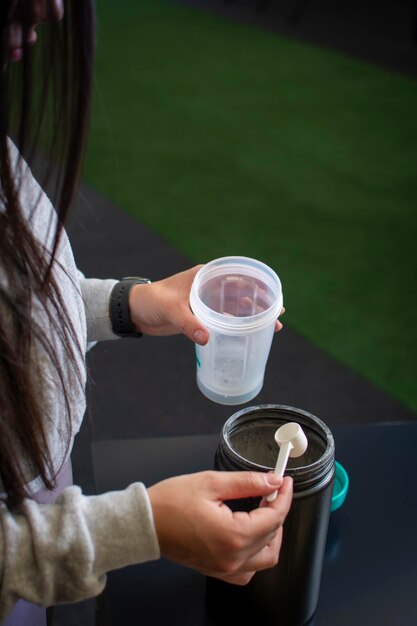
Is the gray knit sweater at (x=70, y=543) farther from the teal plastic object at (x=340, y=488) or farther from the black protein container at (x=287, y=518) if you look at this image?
the teal plastic object at (x=340, y=488)

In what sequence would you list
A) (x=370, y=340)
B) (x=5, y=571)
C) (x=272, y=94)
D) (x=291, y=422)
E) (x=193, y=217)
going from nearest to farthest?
(x=5, y=571) < (x=291, y=422) < (x=370, y=340) < (x=193, y=217) < (x=272, y=94)

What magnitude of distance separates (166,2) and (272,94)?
1628mm

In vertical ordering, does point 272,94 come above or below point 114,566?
below

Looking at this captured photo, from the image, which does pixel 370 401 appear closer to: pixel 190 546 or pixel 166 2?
pixel 190 546

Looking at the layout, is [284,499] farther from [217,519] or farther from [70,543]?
[70,543]

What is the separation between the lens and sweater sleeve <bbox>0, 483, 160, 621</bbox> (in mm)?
588

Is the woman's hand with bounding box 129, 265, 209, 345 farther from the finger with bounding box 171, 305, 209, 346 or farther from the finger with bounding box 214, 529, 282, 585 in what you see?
the finger with bounding box 214, 529, 282, 585

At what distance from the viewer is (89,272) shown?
7.52 ft

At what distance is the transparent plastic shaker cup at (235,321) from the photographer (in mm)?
842

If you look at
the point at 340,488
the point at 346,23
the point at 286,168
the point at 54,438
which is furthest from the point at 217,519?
the point at 346,23

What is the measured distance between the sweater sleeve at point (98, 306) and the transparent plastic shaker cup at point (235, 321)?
12 cm

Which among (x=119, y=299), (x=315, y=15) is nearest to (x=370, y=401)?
(x=119, y=299)

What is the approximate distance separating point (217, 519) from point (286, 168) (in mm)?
2352

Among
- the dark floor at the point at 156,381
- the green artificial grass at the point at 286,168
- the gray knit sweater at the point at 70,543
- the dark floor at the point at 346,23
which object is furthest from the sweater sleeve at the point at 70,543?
the dark floor at the point at 346,23
